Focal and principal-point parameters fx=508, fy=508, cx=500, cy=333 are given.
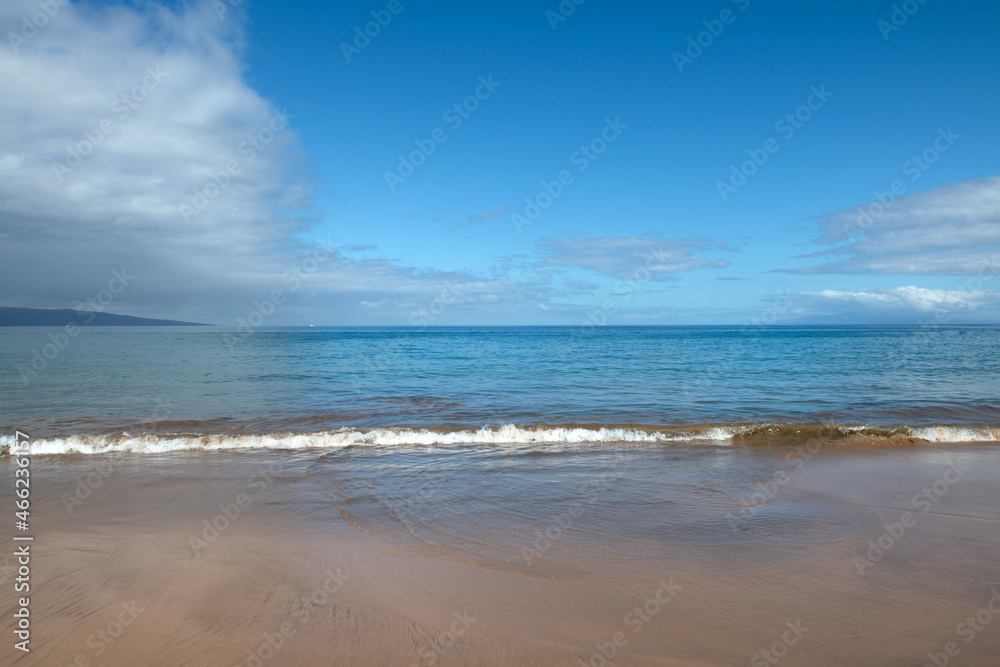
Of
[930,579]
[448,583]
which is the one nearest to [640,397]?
[930,579]

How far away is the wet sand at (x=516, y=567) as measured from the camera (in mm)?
3811

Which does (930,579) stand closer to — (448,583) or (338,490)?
(448,583)

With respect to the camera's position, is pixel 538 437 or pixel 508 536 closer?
pixel 508 536

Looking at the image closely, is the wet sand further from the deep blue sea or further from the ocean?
the deep blue sea

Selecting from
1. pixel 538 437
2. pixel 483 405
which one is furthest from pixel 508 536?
pixel 483 405

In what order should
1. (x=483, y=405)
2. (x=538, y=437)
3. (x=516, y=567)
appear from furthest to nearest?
(x=483, y=405) < (x=538, y=437) < (x=516, y=567)

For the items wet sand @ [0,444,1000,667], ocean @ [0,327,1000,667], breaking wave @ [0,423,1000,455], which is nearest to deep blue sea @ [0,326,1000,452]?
breaking wave @ [0,423,1000,455]

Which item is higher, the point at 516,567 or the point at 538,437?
the point at 516,567

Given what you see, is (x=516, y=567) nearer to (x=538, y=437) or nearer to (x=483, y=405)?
(x=538, y=437)

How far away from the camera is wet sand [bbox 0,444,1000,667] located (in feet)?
12.5

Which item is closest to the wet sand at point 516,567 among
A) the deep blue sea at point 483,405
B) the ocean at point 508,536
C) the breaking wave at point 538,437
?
the ocean at point 508,536

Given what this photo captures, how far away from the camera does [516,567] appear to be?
5.13 meters

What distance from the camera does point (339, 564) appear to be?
521 centimetres

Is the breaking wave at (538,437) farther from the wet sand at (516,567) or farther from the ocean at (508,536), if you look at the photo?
the wet sand at (516,567)
